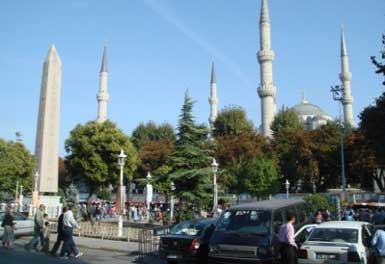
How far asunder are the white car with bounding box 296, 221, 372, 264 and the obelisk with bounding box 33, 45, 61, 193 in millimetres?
21826

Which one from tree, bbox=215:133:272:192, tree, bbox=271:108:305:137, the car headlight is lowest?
the car headlight

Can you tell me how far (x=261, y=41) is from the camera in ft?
237

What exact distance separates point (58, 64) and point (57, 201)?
11034 millimetres

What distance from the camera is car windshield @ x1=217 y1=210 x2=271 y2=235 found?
12.0 meters

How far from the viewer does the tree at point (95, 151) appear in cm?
4503

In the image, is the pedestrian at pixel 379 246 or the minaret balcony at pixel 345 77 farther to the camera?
the minaret balcony at pixel 345 77

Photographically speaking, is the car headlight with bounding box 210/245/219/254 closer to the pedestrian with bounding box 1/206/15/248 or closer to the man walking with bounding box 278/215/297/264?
the man walking with bounding box 278/215/297/264

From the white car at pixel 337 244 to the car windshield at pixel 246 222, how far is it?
1.03 meters

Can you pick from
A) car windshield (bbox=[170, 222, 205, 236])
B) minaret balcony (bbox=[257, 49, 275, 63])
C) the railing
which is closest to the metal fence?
car windshield (bbox=[170, 222, 205, 236])

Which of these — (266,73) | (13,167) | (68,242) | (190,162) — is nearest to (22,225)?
(68,242)

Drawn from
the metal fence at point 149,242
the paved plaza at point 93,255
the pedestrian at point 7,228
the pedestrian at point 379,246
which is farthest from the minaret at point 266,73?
the pedestrian at point 379,246

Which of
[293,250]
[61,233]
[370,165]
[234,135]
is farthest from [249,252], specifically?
[234,135]

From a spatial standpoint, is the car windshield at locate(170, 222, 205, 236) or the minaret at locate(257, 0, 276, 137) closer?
the car windshield at locate(170, 222, 205, 236)

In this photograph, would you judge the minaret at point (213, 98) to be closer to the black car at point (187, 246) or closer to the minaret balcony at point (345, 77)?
the minaret balcony at point (345, 77)
